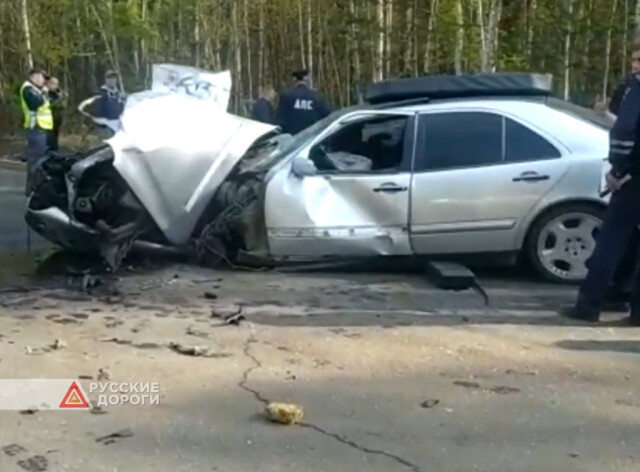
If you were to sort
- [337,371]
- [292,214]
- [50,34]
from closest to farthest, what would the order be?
[337,371]
[292,214]
[50,34]

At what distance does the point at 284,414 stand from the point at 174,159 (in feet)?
12.9

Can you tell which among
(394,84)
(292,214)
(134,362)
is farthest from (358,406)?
(394,84)

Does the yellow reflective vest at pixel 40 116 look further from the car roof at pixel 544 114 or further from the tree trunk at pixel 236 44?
the tree trunk at pixel 236 44

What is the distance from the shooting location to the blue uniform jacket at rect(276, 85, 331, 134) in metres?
13.0

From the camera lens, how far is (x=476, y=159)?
8070 millimetres

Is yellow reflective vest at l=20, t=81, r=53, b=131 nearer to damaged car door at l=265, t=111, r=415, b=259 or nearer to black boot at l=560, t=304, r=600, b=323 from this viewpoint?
damaged car door at l=265, t=111, r=415, b=259

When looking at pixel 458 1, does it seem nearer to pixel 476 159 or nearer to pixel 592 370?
pixel 476 159

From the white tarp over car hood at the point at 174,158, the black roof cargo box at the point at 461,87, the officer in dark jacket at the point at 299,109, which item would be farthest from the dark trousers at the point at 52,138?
the black roof cargo box at the point at 461,87

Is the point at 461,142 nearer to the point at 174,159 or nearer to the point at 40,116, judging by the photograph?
the point at 174,159

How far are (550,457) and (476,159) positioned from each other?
4004 millimetres

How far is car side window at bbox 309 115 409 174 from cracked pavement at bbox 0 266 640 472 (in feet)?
2.99

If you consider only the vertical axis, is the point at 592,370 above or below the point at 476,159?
below

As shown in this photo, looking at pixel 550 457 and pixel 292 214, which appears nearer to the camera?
pixel 550 457

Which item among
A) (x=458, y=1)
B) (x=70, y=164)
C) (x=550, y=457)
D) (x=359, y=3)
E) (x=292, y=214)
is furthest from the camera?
(x=359, y=3)
